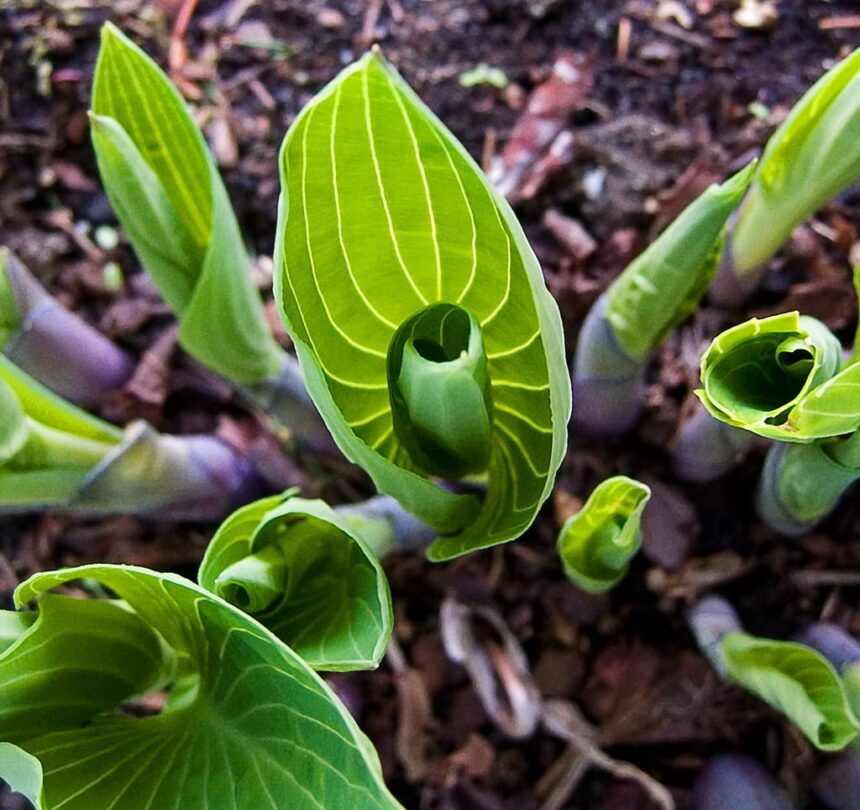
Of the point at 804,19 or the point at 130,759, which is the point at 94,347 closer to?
the point at 130,759

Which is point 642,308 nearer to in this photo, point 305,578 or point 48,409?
point 305,578

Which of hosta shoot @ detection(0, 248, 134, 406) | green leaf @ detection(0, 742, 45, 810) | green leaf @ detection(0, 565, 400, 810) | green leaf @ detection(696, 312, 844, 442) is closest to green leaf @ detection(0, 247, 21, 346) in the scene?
hosta shoot @ detection(0, 248, 134, 406)

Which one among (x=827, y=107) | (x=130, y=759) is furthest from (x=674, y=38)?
(x=130, y=759)

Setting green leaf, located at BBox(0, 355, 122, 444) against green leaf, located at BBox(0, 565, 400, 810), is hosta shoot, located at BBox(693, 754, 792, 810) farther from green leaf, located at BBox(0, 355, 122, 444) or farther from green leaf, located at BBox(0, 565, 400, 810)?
green leaf, located at BBox(0, 355, 122, 444)

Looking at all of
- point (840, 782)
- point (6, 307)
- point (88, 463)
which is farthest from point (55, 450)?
point (840, 782)

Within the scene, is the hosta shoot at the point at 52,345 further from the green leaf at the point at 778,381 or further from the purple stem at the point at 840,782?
the purple stem at the point at 840,782

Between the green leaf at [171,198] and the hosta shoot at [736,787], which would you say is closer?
the green leaf at [171,198]

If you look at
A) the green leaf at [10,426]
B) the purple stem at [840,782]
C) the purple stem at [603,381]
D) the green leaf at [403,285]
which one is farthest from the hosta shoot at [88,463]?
the purple stem at [840,782]
